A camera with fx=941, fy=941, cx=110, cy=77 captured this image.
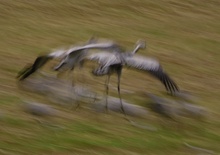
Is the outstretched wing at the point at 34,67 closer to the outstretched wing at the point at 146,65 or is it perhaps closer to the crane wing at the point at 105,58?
the crane wing at the point at 105,58

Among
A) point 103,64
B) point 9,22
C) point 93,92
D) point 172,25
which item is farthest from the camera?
point 172,25

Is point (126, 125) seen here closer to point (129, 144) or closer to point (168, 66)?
point (129, 144)

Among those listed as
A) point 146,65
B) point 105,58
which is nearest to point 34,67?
point 105,58

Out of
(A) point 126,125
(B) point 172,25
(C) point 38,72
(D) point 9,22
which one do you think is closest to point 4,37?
(D) point 9,22

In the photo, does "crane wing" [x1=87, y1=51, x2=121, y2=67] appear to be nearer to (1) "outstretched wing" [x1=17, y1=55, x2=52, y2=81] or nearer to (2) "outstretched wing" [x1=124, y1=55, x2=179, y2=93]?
(2) "outstretched wing" [x1=124, y1=55, x2=179, y2=93]

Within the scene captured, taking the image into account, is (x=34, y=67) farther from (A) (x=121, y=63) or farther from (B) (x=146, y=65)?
(B) (x=146, y=65)

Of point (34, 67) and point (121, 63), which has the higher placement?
point (121, 63)

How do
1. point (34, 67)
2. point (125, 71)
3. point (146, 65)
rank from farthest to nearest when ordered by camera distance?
point (125, 71)
point (34, 67)
point (146, 65)

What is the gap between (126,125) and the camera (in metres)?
8.18

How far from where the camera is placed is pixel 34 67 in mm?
8570

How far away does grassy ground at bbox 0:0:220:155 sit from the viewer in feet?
25.0

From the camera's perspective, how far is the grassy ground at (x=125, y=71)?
7.62 metres

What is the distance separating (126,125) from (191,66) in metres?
3.03

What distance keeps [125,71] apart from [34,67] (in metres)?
1.86
